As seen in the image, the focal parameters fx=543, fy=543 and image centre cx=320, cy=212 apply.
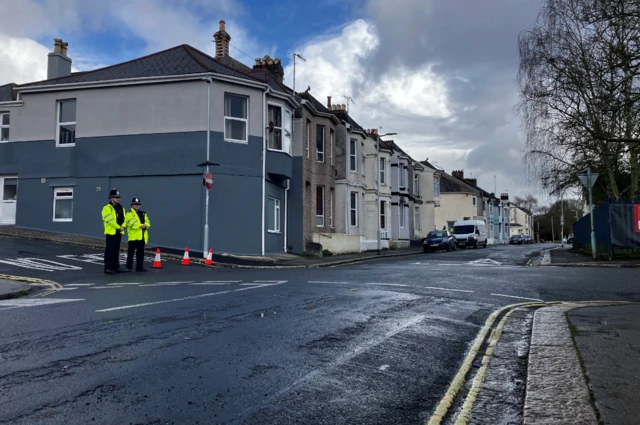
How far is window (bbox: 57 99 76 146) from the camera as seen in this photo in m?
24.0

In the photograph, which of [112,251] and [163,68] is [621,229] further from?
[163,68]

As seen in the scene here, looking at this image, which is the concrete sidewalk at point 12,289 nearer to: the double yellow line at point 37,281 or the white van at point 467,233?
the double yellow line at point 37,281

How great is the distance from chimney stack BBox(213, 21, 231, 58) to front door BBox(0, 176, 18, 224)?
1323 cm

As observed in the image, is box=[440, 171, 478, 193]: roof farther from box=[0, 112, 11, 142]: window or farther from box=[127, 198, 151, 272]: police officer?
box=[127, 198, 151, 272]: police officer

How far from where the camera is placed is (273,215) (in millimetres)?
25031

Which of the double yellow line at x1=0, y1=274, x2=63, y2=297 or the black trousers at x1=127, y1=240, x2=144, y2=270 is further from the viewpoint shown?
the black trousers at x1=127, y1=240, x2=144, y2=270

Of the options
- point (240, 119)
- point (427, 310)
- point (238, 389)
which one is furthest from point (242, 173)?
point (238, 389)

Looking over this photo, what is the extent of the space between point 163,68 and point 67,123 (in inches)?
196

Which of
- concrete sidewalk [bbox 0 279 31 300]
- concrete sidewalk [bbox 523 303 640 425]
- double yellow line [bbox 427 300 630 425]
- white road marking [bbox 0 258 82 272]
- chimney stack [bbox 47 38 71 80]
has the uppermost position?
chimney stack [bbox 47 38 71 80]

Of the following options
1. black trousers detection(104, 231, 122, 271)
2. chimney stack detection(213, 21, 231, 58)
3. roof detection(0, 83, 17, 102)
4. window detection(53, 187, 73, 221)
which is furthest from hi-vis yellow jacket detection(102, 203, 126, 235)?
chimney stack detection(213, 21, 231, 58)

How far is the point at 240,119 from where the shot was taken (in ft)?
75.3

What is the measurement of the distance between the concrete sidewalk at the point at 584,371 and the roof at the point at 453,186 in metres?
66.3

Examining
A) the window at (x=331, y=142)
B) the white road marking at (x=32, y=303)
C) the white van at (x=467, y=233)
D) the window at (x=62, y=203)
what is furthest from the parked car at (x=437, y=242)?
the white road marking at (x=32, y=303)

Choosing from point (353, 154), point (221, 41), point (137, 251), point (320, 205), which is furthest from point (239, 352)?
point (353, 154)
